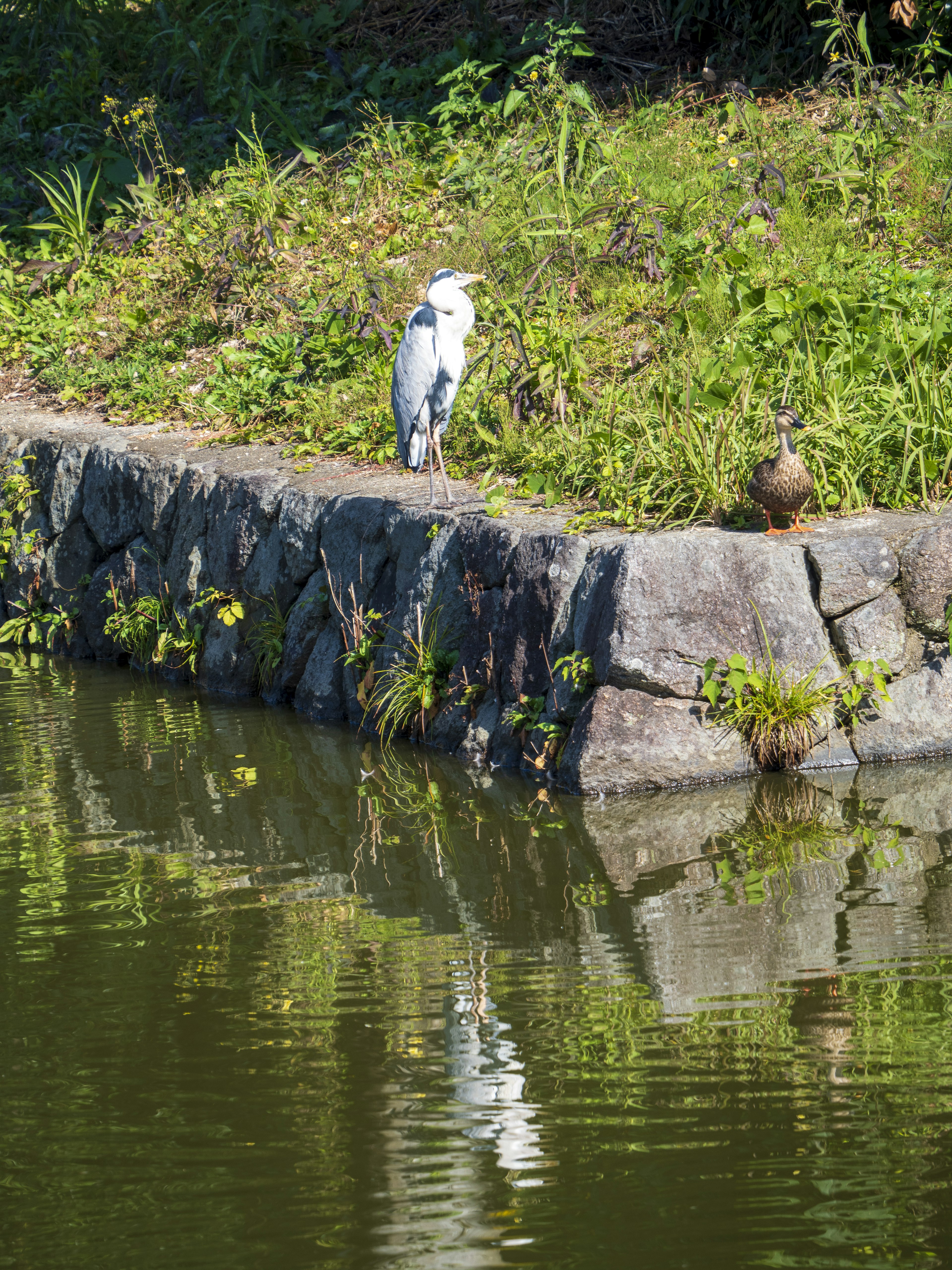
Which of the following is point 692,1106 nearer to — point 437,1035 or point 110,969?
point 437,1035

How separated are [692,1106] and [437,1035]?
2.31 feet

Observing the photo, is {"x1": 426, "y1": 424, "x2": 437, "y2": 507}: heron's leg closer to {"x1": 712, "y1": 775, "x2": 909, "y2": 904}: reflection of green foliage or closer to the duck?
the duck

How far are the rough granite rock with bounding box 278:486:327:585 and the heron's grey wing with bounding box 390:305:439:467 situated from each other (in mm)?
690

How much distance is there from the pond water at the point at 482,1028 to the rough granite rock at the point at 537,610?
0.53 m

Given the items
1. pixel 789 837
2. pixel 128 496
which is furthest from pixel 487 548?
pixel 128 496

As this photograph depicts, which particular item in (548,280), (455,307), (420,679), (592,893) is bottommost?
(592,893)

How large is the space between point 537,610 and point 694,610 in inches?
28.6

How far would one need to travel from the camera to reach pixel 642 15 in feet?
40.0

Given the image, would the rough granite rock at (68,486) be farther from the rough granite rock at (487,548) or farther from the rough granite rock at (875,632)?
the rough granite rock at (875,632)

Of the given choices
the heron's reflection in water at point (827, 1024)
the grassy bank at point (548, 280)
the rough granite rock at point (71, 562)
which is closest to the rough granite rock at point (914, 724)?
the grassy bank at point (548, 280)

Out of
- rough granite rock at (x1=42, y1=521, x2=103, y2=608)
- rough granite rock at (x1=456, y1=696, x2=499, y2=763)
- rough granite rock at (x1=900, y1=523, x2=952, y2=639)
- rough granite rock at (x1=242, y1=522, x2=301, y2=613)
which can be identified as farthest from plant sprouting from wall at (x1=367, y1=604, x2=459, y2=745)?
rough granite rock at (x1=42, y1=521, x2=103, y2=608)

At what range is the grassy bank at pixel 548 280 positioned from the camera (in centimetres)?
623

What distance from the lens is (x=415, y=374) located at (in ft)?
21.3

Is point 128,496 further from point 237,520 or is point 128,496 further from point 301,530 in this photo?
point 301,530
